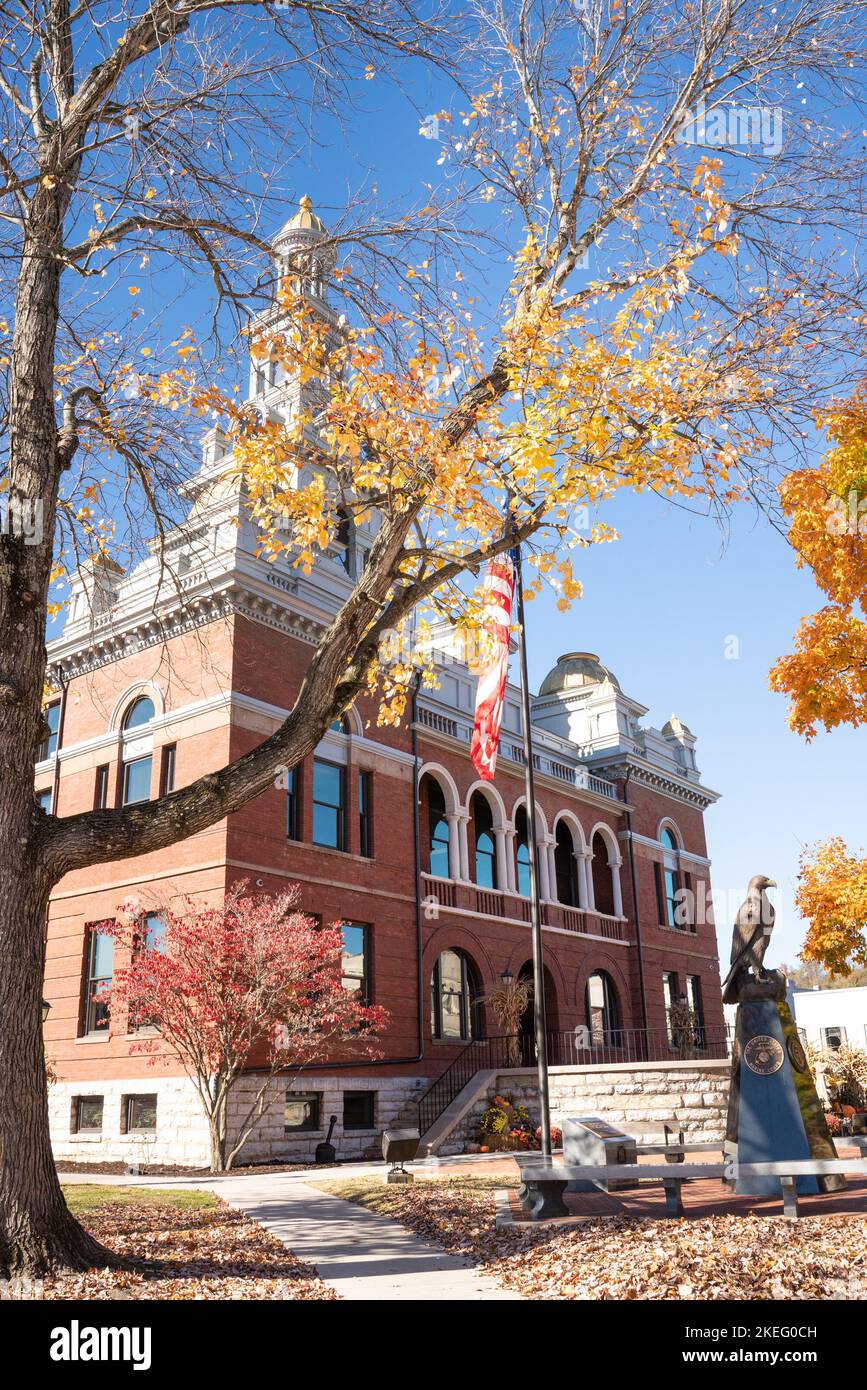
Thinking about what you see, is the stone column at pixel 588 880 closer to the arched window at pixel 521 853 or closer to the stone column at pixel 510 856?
the arched window at pixel 521 853

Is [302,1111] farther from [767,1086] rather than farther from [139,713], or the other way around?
[767,1086]

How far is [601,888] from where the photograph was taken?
34.4 m

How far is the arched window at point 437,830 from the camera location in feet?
88.6

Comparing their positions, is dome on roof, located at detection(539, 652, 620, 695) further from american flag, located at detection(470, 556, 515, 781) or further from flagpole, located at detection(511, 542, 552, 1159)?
american flag, located at detection(470, 556, 515, 781)

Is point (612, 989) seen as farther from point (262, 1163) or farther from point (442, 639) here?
point (262, 1163)

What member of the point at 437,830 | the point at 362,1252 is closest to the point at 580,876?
the point at 437,830

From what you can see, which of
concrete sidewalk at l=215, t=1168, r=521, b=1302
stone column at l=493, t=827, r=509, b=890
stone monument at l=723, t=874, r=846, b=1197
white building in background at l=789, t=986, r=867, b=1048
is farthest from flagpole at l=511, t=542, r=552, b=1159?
white building in background at l=789, t=986, r=867, b=1048

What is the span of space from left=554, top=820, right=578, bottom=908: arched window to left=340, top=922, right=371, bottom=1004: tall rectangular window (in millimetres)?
10449

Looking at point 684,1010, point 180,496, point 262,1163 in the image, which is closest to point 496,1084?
point 262,1163

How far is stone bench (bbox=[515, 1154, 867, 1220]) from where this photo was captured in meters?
8.41

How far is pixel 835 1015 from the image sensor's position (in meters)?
55.7

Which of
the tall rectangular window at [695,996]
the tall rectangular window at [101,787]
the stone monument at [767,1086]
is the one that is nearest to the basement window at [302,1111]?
the tall rectangular window at [101,787]

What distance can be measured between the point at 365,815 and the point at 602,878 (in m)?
13.0
